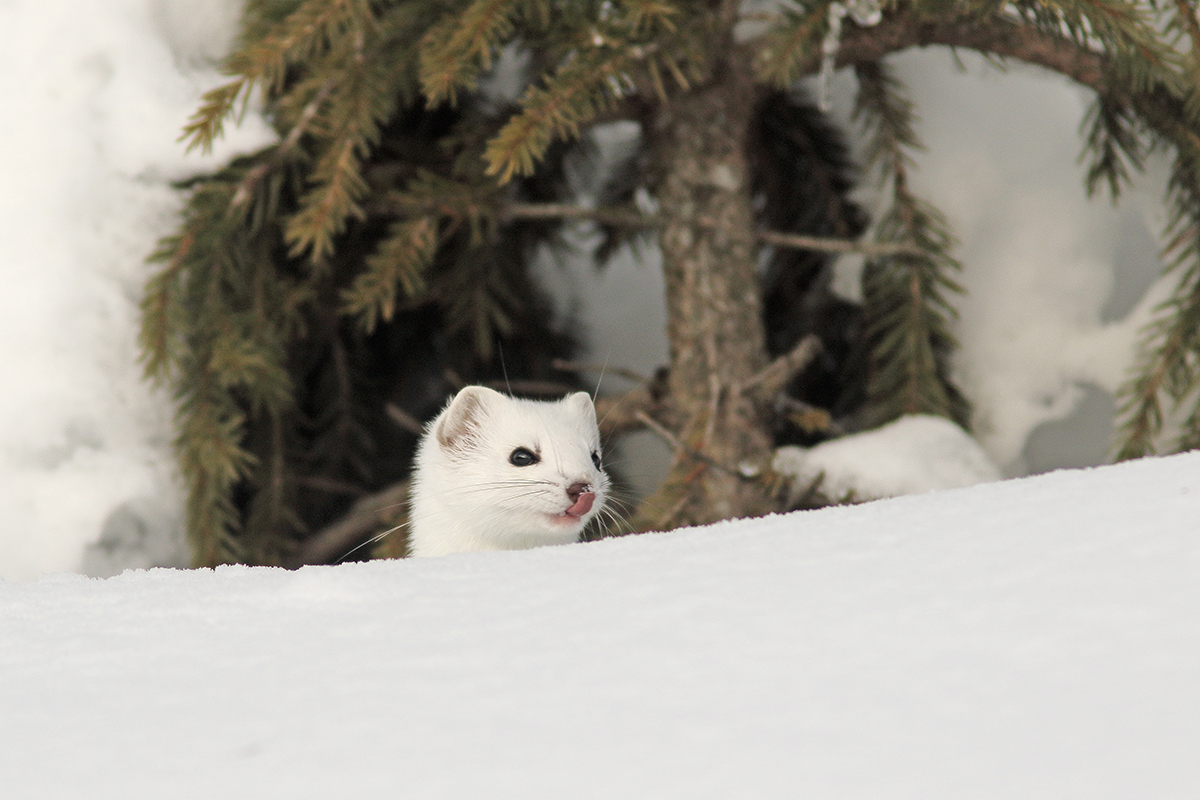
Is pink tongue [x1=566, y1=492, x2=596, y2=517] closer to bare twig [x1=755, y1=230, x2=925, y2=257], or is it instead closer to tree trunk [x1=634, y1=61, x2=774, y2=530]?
tree trunk [x1=634, y1=61, x2=774, y2=530]

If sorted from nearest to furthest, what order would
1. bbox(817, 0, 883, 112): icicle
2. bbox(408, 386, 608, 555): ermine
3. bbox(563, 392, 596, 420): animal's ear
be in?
1. bbox(817, 0, 883, 112): icicle
2. bbox(408, 386, 608, 555): ermine
3. bbox(563, 392, 596, 420): animal's ear

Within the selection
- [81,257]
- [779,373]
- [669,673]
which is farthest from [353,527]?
[669,673]

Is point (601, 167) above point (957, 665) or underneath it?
underneath

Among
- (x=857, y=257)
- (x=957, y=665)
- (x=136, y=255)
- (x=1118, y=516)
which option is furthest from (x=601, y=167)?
(x=957, y=665)

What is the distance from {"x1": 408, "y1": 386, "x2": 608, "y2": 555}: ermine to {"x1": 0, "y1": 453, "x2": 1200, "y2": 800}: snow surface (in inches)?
32.0

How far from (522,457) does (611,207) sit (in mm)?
440

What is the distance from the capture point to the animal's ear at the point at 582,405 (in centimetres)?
178

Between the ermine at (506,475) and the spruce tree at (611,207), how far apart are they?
11 centimetres

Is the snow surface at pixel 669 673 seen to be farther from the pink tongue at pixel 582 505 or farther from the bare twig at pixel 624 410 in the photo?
the bare twig at pixel 624 410

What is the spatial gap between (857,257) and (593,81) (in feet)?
2.39

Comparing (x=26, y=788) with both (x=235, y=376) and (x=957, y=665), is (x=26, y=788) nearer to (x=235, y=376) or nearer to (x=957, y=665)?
(x=957, y=665)

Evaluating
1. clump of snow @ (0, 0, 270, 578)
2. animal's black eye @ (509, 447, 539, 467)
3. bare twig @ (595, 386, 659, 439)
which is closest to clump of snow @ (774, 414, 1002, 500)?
bare twig @ (595, 386, 659, 439)

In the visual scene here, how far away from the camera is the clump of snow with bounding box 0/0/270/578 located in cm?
167

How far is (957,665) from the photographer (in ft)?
1.95
